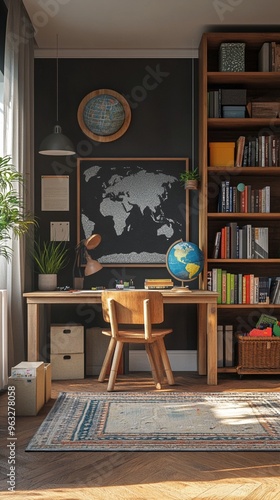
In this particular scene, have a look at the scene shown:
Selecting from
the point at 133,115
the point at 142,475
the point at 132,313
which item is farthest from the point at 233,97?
the point at 142,475

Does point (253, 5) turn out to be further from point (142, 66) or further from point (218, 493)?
point (218, 493)

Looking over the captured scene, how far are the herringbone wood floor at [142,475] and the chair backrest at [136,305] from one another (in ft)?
4.72

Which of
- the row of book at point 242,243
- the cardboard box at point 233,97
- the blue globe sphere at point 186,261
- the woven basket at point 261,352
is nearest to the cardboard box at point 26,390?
the blue globe sphere at point 186,261

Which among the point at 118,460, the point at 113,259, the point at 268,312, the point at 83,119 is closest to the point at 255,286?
the point at 268,312

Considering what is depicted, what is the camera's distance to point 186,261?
5.39 m

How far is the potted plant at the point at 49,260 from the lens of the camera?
5566 mm

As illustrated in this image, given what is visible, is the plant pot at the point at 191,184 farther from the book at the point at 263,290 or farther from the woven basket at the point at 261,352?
the woven basket at the point at 261,352

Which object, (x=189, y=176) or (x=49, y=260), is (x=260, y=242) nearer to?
(x=189, y=176)

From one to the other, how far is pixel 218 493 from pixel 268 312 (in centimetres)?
324

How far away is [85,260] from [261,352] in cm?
167

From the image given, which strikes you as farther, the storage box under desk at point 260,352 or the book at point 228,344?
the book at point 228,344

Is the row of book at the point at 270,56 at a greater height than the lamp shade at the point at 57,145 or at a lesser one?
greater

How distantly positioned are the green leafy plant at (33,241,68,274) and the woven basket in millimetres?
1635

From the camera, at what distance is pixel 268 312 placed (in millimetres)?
5875
